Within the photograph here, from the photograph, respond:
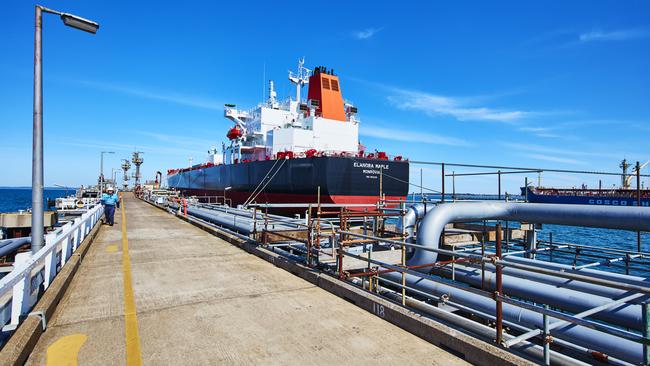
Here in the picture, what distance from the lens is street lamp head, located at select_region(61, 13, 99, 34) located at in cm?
723

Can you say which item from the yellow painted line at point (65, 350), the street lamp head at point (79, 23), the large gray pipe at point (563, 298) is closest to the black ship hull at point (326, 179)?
the large gray pipe at point (563, 298)

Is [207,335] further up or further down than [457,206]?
further down

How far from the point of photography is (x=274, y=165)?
2394cm

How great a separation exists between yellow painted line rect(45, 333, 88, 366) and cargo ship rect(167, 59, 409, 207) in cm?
1297

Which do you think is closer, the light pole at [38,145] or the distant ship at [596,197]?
the light pole at [38,145]

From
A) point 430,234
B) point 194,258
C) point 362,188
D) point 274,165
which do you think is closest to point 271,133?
point 274,165

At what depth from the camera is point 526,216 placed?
9.35 meters

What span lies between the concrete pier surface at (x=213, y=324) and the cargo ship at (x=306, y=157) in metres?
10.5

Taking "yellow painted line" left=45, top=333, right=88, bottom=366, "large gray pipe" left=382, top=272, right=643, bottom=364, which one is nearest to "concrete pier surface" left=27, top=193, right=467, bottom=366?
"yellow painted line" left=45, top=333, right=88, bottom=366

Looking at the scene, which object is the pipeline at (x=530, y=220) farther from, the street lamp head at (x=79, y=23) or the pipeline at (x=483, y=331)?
the street lamp head at (x=79, y=23)

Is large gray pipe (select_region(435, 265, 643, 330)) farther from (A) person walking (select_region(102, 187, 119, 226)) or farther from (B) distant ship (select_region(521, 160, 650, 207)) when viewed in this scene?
(B) distant ship (select_region(521, 160, 650, 207))

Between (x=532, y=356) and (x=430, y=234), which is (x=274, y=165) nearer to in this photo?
(x=430, y=234)

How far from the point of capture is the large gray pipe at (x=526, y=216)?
24.2 ft

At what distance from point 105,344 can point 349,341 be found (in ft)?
9.41
